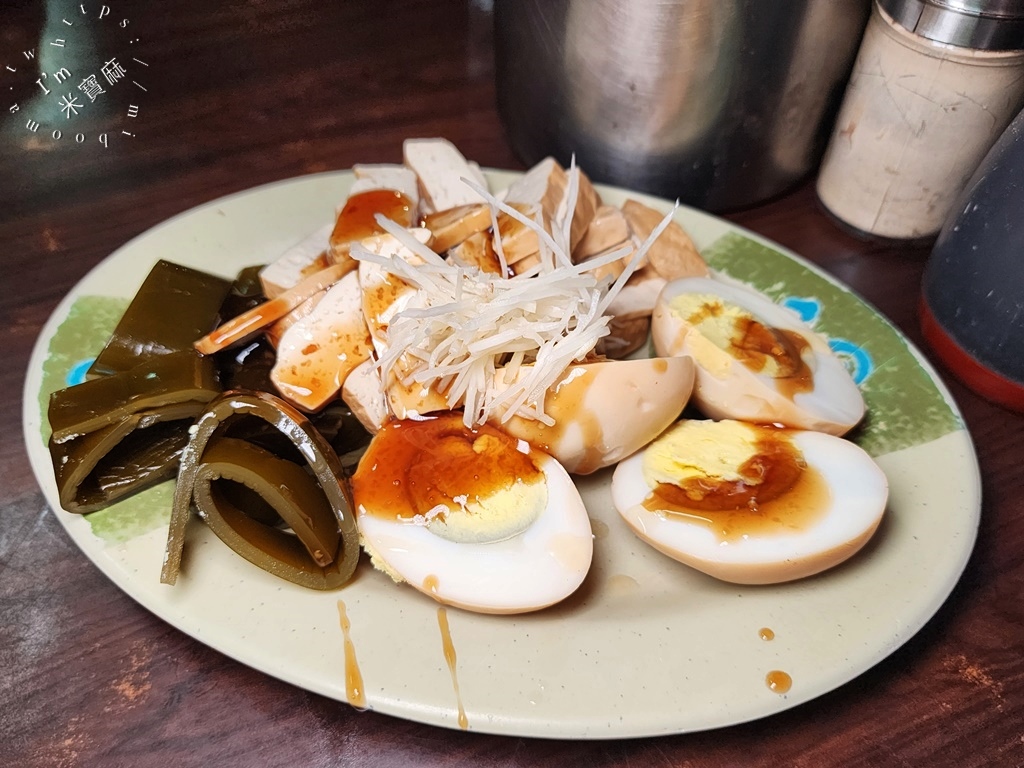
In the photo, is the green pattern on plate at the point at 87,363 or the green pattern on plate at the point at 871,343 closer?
the green pattern on plate at the point at 87,363

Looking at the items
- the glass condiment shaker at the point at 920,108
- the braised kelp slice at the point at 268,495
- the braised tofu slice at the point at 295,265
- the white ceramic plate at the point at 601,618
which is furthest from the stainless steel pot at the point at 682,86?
the braised kelp slice at the point at 268,495

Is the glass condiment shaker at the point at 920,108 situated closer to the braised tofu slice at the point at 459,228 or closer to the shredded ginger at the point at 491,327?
the shredded ginger at the point at 491,327

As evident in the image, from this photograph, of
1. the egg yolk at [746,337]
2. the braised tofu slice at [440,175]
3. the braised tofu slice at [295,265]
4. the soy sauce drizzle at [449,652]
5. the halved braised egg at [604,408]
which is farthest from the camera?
the braised tofu slice at [440,175]

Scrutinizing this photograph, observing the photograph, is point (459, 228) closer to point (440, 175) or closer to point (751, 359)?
point (440, 175)

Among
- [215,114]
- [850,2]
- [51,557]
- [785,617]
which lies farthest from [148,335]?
[850,2]

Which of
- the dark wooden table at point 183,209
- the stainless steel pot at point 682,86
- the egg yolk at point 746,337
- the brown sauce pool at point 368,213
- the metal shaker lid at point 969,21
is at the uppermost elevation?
the metal shaker lid at point 969,21

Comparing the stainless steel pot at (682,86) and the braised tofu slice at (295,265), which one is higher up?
the stainless steel pot at (682,86)
